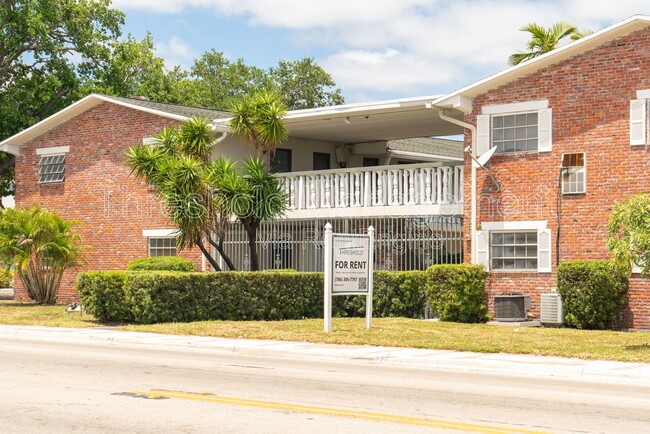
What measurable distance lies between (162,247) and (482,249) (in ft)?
35.5

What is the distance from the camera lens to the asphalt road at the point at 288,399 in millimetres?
9508

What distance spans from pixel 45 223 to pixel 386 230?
10.4m

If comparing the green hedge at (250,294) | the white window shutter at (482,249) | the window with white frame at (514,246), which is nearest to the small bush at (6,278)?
the green hedge at (250,294)

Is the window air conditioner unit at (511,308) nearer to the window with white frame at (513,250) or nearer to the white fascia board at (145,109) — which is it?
the window with white frame at (513,250)

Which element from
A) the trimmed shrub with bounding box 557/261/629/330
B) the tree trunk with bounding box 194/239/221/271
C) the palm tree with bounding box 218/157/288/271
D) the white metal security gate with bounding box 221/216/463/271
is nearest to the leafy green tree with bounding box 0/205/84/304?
the white metal security gate with bounding box 221/216/463/271

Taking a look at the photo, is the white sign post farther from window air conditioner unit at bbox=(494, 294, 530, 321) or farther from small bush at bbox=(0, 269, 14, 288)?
small bush at bbox=(0, 269, 14, 288)

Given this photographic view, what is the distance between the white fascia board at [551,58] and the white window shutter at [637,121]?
1636 mm

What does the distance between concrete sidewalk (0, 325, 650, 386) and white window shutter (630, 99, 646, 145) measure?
770 centimetres

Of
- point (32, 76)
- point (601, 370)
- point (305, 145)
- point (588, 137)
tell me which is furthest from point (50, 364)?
point (32, 76)

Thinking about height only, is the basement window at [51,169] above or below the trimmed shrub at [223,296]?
above

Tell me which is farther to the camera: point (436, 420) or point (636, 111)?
point (636, 111)

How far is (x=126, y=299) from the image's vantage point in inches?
893

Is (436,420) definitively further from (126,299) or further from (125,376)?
(126,299)

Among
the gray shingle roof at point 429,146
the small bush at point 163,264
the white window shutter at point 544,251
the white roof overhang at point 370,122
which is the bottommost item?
the small bush at point 163,264
